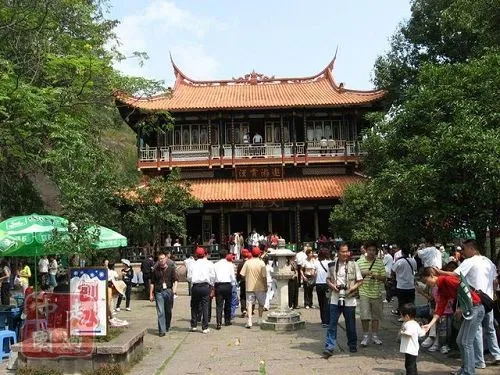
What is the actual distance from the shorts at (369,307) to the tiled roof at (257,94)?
17633 mm

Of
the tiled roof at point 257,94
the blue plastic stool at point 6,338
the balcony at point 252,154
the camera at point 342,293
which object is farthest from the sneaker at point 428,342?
the balcony at point 252,154

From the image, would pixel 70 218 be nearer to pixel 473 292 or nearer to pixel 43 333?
pixel 43 333

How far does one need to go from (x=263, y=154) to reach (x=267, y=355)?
1927 cm

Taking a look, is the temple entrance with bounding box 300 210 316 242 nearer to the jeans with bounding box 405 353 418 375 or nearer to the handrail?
the handrail

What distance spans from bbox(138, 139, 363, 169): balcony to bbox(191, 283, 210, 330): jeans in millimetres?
16233

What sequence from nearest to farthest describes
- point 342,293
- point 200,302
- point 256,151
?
point 342,293 < point 200,302 < point 256,151

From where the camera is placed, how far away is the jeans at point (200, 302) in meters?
10.6

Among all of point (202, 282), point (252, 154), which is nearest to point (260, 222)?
point (252, 154)

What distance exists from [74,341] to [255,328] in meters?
4.36

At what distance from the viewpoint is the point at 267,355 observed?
8289mm

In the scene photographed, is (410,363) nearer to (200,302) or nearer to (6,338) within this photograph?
(200,302)

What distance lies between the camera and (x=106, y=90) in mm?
14266

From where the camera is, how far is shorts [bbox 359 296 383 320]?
8672 millimetres

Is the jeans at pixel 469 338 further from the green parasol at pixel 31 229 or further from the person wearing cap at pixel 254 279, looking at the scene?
the green parasol at pixel 31 229
